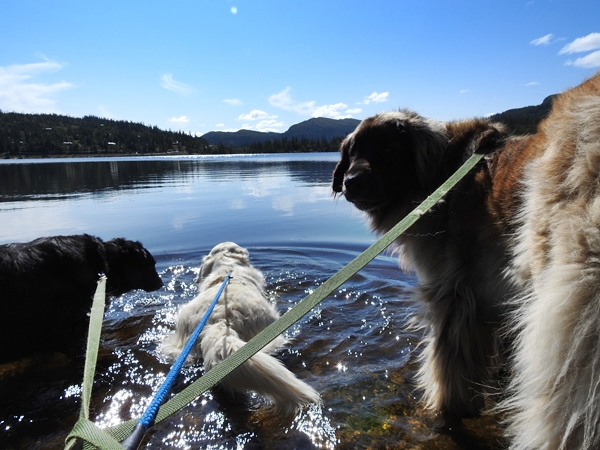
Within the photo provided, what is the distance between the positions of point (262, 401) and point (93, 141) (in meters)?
136

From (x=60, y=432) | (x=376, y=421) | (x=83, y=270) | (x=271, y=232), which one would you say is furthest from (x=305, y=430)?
(x=271, y=232)

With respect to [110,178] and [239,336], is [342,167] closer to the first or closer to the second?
[239,336]

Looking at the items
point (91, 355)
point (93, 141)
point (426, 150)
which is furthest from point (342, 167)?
point (93, 141)

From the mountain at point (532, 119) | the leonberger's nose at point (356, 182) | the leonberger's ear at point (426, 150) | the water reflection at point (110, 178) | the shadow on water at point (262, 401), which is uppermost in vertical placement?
the mountain at point (532, 119)

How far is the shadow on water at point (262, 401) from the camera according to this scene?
2.37m

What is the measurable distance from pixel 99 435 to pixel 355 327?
→ 3.21 m

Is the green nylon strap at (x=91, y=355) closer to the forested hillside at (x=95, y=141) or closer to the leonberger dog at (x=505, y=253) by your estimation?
the leonberger dog at (x=505, y=253)

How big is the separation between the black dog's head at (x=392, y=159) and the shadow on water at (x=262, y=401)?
0.78 meters

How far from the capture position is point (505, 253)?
2.03 meters

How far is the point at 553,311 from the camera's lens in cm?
113

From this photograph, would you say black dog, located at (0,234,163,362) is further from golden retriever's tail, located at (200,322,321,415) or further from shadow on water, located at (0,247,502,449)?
golden retriever's tail, located at (200,322,321,415)

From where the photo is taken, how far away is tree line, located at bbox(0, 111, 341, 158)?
98.8 metres

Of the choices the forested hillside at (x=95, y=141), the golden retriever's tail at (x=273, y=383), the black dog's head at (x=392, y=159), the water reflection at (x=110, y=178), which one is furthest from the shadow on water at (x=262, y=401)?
the forested hillside at (x=95, y=141)

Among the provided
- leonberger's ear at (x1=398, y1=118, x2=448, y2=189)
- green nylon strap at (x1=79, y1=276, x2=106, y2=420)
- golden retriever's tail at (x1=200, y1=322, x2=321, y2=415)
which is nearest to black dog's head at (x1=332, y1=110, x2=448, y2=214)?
leonberger's ear at (x1=398, y1=118, x2=448, y2=189)
